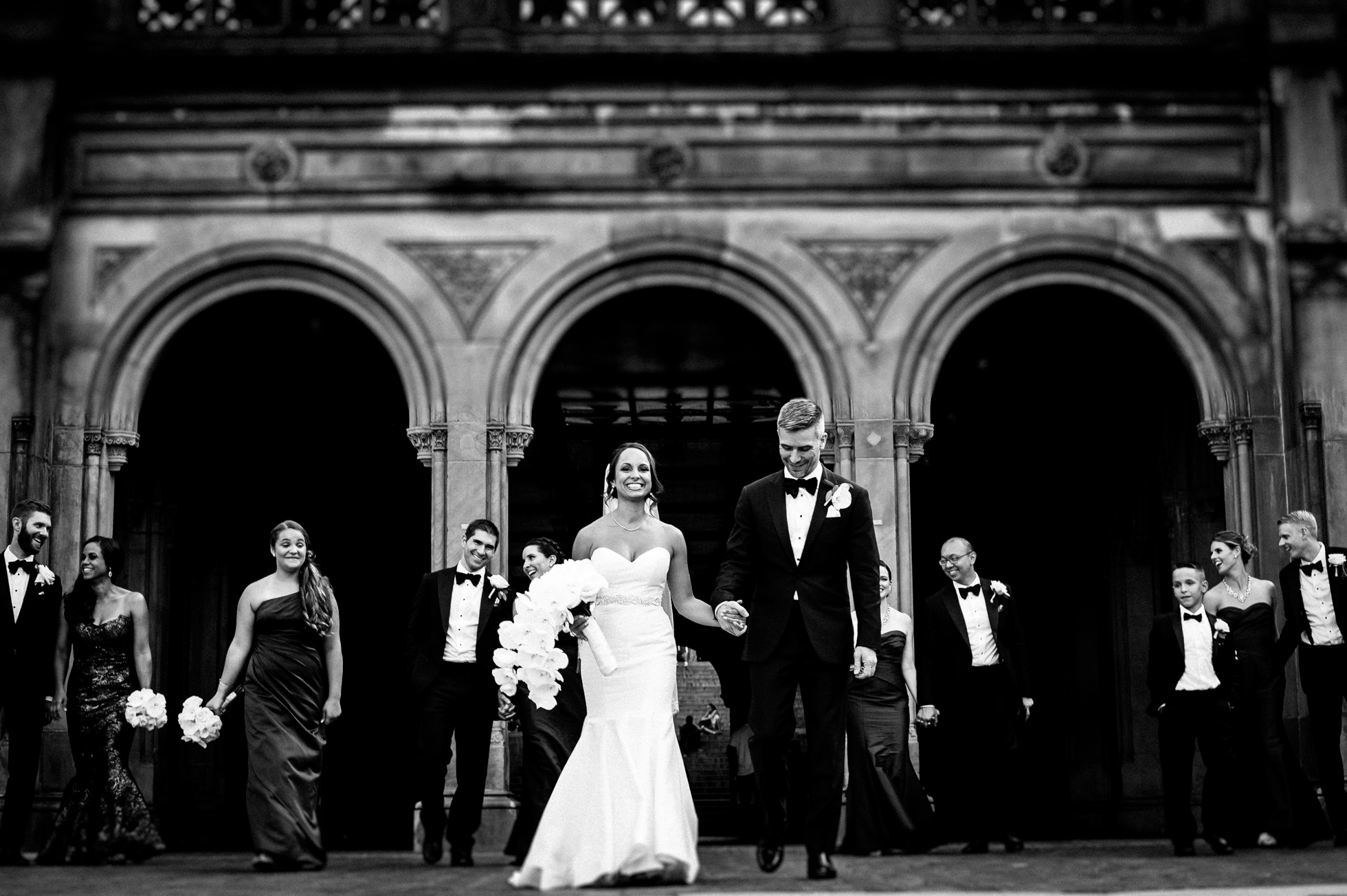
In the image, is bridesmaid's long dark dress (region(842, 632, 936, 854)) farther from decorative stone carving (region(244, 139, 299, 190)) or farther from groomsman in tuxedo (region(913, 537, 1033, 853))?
decorative stone carving (region(244, 139, 299, 190))

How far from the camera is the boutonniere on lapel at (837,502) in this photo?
791cm

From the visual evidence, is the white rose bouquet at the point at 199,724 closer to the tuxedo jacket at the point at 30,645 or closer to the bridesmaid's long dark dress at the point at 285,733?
the bridesmaid's long dark dress at the point at 285,733

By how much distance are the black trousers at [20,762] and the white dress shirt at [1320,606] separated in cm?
749

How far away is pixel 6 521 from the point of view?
1320cm

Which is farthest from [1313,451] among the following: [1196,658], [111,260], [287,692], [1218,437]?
[111,260]

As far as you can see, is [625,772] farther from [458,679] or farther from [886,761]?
[886,761]

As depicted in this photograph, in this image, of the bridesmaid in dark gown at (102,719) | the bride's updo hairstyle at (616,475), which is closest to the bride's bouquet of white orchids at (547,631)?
the bride's updo hairstyle at (616,475)

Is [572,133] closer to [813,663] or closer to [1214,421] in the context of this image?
[1214,421]

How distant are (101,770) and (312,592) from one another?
1734 millimetres

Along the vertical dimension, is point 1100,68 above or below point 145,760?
above

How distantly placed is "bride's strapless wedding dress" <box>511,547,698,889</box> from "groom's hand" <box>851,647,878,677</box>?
2.93 ft

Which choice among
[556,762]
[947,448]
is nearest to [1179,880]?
[556,762]

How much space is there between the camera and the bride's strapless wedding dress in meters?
7.83

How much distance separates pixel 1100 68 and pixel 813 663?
7.54 meters
